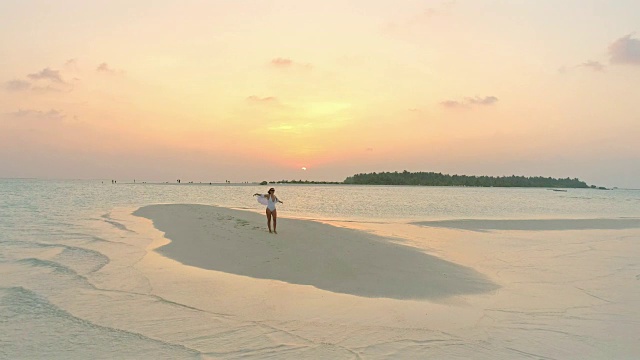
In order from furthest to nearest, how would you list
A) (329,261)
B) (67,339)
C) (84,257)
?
1. (84,257)
2. (329,261)
3. (67,339)

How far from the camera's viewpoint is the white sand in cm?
809

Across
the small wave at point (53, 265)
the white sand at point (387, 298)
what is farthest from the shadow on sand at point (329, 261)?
the small wave at point (53, 265)

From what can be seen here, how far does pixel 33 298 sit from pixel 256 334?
6268 mm

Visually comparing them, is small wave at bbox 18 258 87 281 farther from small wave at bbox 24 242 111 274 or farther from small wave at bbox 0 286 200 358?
small wave at bbox 0 286 200 358

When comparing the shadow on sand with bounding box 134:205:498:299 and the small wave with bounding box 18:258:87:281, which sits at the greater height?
the shadow on sand with bounding box 134:205:498:299

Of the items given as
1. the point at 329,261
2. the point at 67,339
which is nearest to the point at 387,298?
the point at 329,261

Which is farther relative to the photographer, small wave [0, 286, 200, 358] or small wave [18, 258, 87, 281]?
small wave [18, 258, 87, 281]

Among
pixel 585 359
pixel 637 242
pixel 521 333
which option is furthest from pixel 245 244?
pixel 637 242

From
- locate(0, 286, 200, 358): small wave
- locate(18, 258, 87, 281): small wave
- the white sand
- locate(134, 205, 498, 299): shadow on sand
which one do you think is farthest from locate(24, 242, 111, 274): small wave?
locate(0, 286, 200, 358): small wave

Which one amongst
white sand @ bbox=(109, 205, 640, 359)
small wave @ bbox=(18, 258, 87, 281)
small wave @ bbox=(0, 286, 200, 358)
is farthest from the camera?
small wave @ bbox=(18, 258, 87, 281)

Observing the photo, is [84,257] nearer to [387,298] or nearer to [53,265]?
[53,265]

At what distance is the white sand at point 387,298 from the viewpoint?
26.5ft

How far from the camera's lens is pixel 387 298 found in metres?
11.4

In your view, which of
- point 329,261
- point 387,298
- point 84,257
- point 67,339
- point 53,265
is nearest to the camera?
point 67,339
